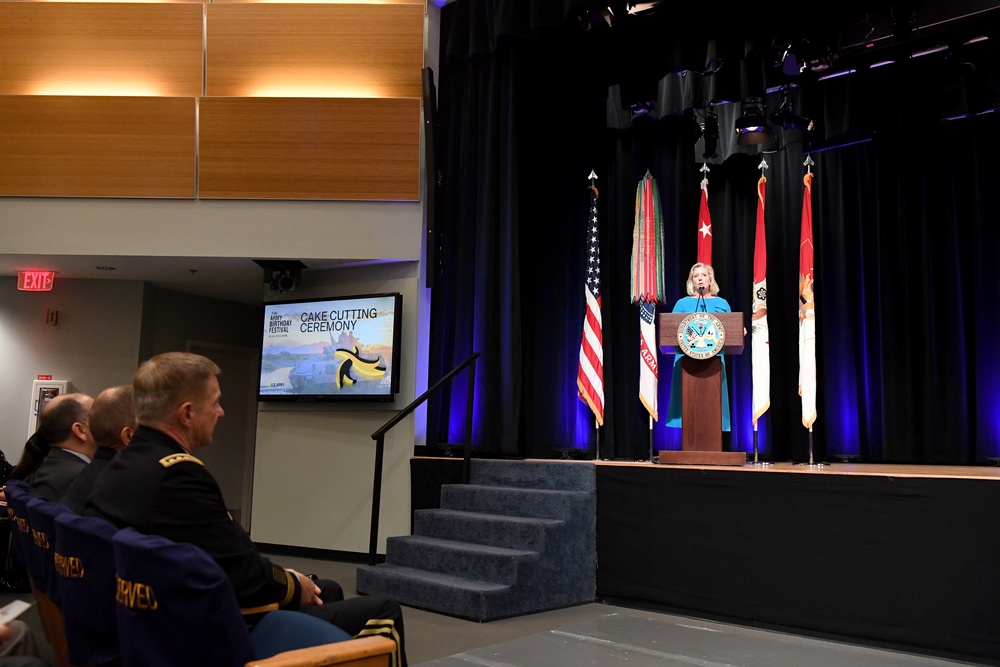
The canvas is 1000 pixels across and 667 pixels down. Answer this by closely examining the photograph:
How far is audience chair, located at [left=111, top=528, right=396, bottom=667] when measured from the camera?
63.6 inches

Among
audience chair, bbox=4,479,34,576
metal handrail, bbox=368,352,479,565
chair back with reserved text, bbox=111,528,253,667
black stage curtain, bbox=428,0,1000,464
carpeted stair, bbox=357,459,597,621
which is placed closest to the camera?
chair back with reserved text, bbox=111,528,253,667

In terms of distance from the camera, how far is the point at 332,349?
677 cm

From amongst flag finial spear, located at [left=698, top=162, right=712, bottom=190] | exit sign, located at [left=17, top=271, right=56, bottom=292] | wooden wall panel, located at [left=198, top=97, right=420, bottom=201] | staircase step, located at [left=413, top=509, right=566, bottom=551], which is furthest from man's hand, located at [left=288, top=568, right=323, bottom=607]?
exit sign, located at [left=17, top=271, right=56, bottom=292]

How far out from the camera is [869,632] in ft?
13.4

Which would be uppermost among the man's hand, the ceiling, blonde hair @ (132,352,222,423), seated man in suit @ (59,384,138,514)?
the ceiling

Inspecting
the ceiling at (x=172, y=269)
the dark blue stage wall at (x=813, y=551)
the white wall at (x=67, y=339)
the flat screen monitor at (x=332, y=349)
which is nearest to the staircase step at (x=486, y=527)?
the dark blue stage wall at (x=813, y=551)

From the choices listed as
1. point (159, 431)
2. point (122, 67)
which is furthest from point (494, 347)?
point (159, 431)

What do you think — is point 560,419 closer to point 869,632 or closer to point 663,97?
point 663,97

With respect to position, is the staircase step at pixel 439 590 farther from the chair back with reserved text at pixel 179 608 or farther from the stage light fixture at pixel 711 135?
the stage light fixture at pixel 711 135

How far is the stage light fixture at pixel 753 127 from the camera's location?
566cm

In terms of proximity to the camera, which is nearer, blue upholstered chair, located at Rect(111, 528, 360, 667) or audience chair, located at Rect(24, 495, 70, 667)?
blue upholstered chair, located at Rect(111, 528, 360, 667)

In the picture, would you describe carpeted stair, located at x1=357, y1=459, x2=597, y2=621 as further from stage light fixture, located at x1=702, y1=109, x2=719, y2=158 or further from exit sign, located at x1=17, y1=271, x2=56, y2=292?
exit sign, located at x1=17, y1=271, x2=56, y2=292

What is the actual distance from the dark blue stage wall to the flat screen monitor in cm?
221

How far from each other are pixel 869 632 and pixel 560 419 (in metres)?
3.11
